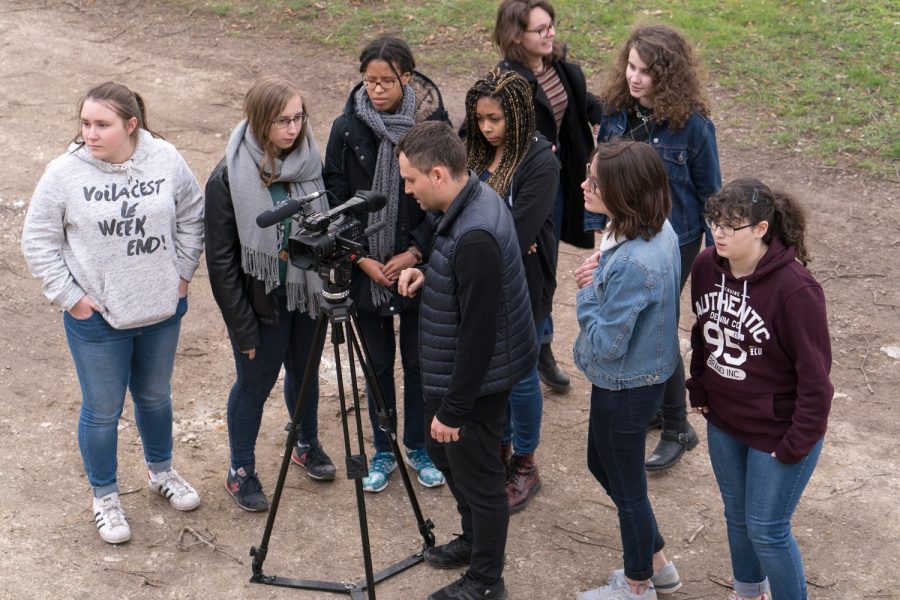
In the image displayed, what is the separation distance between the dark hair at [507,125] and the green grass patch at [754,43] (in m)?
4.20

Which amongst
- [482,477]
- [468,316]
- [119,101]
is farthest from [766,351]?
[119,101]

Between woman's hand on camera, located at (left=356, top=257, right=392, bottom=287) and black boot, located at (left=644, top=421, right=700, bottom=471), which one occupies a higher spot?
woman's hand on camera, located at (left=356, top=257, right=392, bottom=287)

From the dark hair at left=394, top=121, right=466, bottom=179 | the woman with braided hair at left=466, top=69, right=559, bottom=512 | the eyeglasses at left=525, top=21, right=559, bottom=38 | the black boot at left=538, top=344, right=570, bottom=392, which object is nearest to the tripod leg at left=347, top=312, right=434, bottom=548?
the woman with braided hair at left=466, top=69, right=559, bottom=512

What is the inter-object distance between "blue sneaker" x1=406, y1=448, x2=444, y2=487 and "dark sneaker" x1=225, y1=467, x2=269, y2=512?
70cm

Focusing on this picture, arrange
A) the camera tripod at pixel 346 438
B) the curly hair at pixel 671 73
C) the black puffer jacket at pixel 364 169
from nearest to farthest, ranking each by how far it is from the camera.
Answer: the camera tripod at pixel 346 438
the black puffer jacket at pixel 364 169
the curly hair at pixel 671 73

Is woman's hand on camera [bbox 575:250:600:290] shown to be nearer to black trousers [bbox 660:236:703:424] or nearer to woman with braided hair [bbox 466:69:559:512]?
woman with braided hair [bbox 466:69:559:512]

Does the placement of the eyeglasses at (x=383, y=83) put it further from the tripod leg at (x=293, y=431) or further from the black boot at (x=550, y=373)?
the black boot at (x=550, y=373)

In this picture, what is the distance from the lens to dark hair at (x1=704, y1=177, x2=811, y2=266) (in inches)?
129

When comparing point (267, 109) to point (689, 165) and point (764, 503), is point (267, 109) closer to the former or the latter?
point (689, 165)

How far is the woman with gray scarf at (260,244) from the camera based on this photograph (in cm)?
395

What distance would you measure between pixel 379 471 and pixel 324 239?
60.3 inches

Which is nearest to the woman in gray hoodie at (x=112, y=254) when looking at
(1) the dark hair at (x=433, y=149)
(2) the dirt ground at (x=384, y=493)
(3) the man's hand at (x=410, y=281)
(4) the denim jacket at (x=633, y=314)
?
(2) the dirt ground at (x=384, y=493)

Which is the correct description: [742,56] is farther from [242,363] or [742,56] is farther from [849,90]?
[242,363]

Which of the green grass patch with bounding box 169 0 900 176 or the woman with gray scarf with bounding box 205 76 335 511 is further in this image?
the green grass patch with bounding box 169 0 900 176
